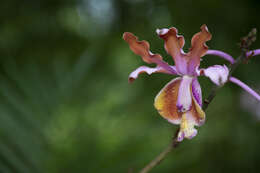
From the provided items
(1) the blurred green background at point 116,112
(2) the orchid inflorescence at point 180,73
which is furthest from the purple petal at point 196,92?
(1) the blurred green background at point 116,112

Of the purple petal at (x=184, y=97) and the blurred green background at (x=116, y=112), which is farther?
the blurred green background at (x=116, y=112)

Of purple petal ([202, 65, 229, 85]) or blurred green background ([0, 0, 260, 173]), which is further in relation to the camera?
blurred green background ([0, 0, 260, 173])

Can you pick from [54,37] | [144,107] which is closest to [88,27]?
[54,37]

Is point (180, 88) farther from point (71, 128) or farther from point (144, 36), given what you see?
point (144, 36)

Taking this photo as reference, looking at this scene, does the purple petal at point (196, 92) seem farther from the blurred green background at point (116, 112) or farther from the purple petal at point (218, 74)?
the blurred green background at point (116, 112)

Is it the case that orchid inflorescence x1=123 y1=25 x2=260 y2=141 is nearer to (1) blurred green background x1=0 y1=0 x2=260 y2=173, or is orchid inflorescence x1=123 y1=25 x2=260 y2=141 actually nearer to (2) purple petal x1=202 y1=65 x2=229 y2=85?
(2) purple petal x1=202 y1=65 x2=229 y2=85

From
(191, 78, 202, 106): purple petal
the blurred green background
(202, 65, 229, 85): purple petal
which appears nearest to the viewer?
(202, 65, 229, 85): purple petal

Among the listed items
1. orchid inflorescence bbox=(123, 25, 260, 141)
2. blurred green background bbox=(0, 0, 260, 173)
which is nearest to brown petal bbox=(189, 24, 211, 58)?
orchid inflorescence bbox=(123, 25, 260, 141)

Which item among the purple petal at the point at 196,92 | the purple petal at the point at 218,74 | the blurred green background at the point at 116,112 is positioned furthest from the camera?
the blurred green background at the point at 116,112
